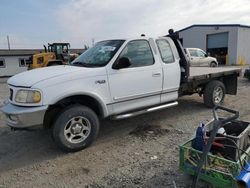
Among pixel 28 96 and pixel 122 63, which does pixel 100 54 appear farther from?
pixel 28 96

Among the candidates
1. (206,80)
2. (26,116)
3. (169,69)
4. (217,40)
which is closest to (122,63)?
(169,69)

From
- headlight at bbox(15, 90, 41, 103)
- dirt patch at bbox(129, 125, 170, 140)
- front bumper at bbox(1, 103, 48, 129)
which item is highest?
headlight at bbox(15, 90, 41, 103)

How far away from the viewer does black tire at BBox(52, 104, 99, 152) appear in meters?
4.04

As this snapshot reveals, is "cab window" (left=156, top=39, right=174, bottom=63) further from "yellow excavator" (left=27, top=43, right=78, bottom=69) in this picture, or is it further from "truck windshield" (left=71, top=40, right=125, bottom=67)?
"yellow excavator" (left=27, top=43, right=78, bottom=69)

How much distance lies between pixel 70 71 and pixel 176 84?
8.44 feet

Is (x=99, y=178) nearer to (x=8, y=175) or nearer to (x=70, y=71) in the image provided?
(x=8, y=175)

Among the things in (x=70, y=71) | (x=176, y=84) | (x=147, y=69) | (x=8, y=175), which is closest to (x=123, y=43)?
(x=147, y=69)

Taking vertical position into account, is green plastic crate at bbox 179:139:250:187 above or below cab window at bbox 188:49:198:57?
below

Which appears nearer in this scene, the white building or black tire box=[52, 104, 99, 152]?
black tire box=[52, 104, 99, 152]

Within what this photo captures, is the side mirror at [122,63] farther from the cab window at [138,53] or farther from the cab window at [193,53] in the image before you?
the cab window at [193,53]

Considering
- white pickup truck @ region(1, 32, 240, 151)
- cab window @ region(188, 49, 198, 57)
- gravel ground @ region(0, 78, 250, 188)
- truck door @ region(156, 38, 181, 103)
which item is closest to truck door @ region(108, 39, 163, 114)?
white pickup truck @ region(1, 32, 240, 151)

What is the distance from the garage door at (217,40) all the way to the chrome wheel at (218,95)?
24.1 metres

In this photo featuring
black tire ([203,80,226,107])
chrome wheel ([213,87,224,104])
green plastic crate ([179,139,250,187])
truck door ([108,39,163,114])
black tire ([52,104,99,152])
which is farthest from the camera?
chrome wheel ([213,87,224,104])

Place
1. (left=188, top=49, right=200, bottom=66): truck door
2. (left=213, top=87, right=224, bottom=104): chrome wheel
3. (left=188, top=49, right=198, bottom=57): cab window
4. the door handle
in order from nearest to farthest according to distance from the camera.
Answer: the door handle
(left=213, top=87, right=224, bottom=104): chrome wheel
(left=188, top=49, right=200, bottom=66): truck door
(left=188, top=49, right=198, bottom=57): cab window
